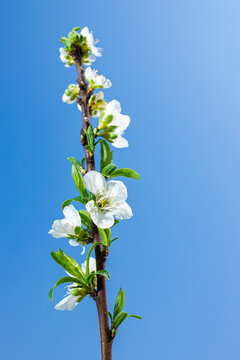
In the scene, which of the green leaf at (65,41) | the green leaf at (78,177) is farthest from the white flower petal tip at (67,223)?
the green leaf at (65,41)

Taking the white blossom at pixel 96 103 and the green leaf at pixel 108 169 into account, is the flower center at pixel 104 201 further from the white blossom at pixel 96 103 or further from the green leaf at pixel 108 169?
the white blossom at pixel 96 103

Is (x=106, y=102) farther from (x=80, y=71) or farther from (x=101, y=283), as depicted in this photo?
(x=101, y=283)

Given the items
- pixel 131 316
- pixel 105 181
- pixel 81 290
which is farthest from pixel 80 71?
pixel 131 316

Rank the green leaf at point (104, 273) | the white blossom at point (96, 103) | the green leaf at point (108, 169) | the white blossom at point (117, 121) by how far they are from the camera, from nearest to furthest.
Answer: the green leaf at point (104, 273)
the green leaf at point (108, 169)
the white blossom at point (117, 121)
the white blossom at point (96, 103)

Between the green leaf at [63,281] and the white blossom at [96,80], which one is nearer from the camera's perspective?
the green leaf at [63,281]

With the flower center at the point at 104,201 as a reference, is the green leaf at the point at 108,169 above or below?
above

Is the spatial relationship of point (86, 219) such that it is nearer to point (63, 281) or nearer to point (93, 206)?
point (93, 206)

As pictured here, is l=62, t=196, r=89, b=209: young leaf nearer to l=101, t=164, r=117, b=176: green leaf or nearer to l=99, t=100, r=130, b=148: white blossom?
l=101, t=164, r=117, b=176: green leaf

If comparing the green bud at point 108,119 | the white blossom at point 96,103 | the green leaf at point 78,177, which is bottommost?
the green leaf at point 78,177
